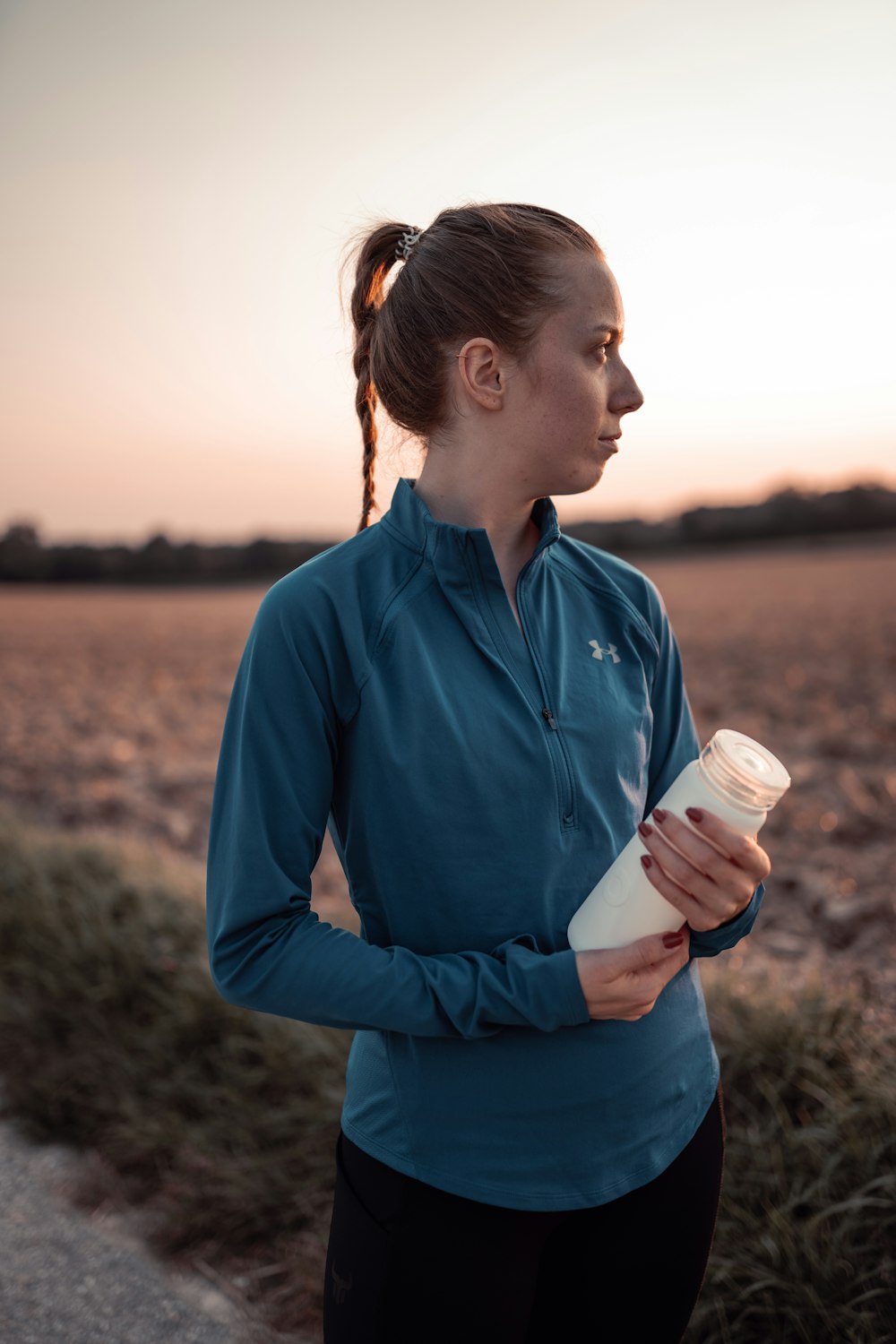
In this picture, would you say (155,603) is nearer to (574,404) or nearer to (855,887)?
(855,887)

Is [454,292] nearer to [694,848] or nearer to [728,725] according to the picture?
[694,848]

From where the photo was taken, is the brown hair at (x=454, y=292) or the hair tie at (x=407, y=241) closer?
the brown hair at (x=454, y=292)

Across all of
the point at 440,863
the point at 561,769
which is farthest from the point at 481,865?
the point at 561,769

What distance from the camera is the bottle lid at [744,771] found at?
124 centimetres

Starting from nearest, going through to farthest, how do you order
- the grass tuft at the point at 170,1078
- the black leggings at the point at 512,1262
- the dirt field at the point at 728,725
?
the black leggings at the point at 512,1262
the grass tuft at the point at 170,1078
the dirt field at the point at 728,725

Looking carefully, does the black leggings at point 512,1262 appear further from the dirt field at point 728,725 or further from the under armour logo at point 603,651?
the dirt field at point 728,725

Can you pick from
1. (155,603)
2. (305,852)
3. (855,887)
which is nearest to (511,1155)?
(305,852)

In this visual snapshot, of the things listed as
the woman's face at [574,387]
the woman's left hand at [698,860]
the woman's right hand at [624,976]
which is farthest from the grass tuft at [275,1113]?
the woman's face at [574,387]

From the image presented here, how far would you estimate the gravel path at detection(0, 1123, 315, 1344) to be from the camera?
251cm

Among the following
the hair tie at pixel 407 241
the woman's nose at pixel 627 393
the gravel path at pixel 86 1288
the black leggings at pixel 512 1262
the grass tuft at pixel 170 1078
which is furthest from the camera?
the grass tuft at pixel 170 1078

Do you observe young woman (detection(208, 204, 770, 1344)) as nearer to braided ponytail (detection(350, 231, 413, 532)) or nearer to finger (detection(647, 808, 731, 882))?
finger (detection(647, 808, 731, 882))

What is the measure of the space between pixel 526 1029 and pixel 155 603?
3167cm

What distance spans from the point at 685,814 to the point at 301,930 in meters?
0.55

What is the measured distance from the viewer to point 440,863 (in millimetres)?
1371
